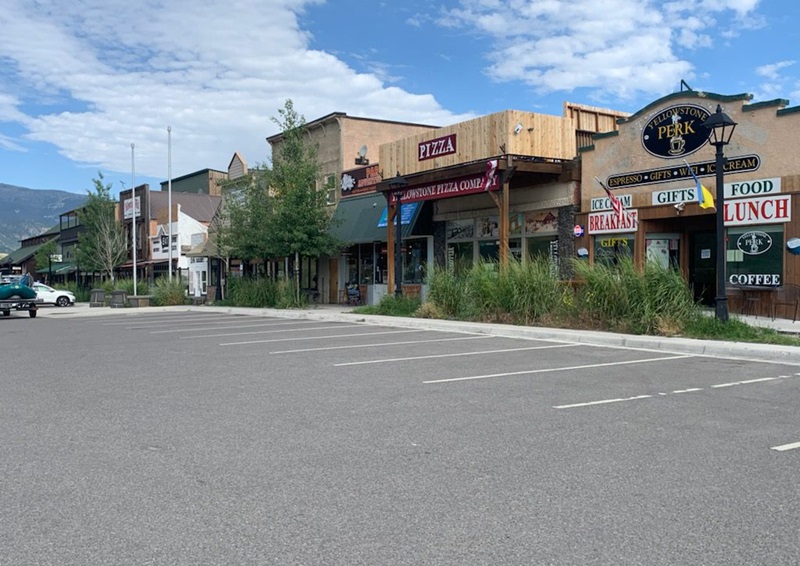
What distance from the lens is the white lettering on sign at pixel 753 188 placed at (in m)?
16.9

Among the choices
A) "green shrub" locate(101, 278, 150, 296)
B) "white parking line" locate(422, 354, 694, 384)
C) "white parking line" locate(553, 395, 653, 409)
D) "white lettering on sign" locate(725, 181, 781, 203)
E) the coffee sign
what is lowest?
"white parking line" locate(553, 395, 653, 409)

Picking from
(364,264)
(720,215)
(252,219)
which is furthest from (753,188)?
(252,219)

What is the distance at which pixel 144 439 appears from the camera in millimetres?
6562

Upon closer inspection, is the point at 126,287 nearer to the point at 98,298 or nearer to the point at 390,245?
the point at 98,298

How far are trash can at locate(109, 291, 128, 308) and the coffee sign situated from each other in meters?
27.3

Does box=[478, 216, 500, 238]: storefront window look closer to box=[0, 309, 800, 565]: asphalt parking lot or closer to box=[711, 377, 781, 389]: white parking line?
box=[0, 309, 800, 565]: asphalt parking lot

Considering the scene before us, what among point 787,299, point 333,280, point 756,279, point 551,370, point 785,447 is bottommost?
point 785,447

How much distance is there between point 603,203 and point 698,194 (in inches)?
156

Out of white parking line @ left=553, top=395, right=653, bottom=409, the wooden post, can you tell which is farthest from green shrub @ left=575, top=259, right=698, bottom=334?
the wooden post

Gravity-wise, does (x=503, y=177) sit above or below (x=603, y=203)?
above

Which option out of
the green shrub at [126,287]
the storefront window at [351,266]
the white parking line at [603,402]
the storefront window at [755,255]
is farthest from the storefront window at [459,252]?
the green shrub at [126,287]

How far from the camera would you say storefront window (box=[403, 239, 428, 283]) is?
92.7 feet

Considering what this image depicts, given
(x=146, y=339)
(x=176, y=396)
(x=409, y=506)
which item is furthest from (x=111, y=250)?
(x=409, y=506)

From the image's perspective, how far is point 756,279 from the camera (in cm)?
1734
